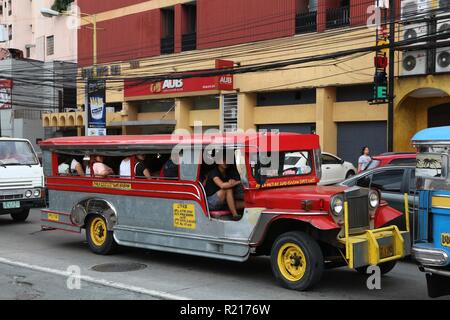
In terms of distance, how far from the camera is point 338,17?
72.9ft

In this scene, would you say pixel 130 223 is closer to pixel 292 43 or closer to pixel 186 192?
pixel 186 192

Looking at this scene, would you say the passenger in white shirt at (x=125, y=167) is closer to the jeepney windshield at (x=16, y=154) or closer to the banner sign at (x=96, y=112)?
the jeepney windshield at (x=16, y=154)

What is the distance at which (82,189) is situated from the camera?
9.81 m

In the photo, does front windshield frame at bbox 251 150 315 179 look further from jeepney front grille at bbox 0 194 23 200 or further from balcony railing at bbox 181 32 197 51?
balcony railing at bbox 181 32 197 51

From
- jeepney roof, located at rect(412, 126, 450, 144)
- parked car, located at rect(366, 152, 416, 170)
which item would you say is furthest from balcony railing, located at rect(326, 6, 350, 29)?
jeepney roof, located at rect(412, 126, 450, 144)

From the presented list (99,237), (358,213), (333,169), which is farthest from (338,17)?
(358,213)

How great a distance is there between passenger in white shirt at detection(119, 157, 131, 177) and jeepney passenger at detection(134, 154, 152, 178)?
0.52 ft

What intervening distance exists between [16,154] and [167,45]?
57.2 ft

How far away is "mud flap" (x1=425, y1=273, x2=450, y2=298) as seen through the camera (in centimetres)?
577

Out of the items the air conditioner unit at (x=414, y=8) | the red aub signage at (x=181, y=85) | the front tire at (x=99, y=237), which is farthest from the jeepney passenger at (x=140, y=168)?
the red aub signage at (x=181, y=85)

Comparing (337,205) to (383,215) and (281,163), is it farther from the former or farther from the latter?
(281,163)
